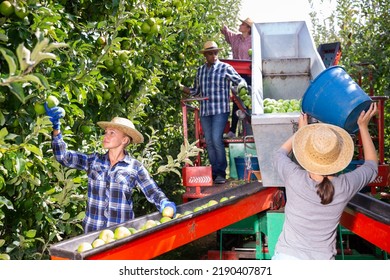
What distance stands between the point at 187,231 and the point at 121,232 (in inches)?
17.1

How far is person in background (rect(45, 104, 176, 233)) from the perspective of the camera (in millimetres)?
3537

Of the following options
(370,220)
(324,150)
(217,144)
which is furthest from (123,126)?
(217,144)

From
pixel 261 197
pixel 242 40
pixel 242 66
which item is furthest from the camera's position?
pixel 242 40

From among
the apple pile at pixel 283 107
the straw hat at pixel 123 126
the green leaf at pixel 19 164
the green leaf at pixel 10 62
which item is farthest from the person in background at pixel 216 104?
the green leaf at pixel 10 62

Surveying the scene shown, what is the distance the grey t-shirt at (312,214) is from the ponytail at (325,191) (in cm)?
4

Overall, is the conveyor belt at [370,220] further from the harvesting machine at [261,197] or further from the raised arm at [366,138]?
the raised arm at [366,138]

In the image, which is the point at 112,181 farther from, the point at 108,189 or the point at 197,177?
the point at 197,177

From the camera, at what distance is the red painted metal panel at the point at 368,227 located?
2.92 metres

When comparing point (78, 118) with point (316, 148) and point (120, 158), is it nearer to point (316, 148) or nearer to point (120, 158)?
point (120, 158)

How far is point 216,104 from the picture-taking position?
6.28 meters

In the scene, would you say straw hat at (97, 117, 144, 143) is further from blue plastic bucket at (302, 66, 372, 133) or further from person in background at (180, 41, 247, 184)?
person in background at (180, 41, 247, 184)

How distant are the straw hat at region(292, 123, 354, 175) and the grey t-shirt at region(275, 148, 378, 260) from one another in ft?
0.30

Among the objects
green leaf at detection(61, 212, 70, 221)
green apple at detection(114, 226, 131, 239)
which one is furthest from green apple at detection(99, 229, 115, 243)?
green leaf at detection(61, 212, 70, 221)

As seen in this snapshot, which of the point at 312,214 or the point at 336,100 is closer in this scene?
the point at 312,214
